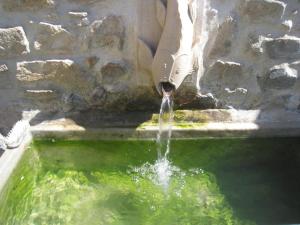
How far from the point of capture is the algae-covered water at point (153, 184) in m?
1.95

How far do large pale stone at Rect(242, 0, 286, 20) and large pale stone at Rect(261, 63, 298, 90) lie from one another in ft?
0.95

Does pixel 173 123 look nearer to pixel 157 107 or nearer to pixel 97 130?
pixel 157 107

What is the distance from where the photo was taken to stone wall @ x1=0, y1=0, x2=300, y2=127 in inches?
79.2

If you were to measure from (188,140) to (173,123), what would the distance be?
0.40ft

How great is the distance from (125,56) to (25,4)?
1.81ft

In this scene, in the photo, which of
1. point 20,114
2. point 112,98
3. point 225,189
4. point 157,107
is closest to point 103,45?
point 112,98

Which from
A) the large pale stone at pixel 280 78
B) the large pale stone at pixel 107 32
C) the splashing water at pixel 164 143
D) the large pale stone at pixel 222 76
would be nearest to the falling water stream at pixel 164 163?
the splashing water at pixel 164 143

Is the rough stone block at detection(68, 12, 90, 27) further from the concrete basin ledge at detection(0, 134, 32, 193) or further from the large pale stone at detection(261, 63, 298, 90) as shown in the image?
the large pale stone at detection(261, 63, 298, 90)

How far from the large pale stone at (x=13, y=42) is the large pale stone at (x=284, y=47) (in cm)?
126

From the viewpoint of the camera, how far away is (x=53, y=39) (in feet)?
6.83

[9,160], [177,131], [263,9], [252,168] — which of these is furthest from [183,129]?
[9,160]

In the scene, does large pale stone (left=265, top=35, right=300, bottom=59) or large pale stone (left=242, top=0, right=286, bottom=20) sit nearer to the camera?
large pale stone (left=242, top=0, right=286, bottom=20)

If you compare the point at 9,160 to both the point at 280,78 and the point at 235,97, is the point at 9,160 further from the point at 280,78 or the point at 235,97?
the point at 280,78

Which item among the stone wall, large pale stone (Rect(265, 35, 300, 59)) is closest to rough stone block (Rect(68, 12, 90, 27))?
A: the stone wall
